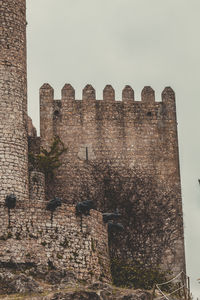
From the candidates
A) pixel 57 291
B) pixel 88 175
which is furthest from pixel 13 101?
pixel 57 291

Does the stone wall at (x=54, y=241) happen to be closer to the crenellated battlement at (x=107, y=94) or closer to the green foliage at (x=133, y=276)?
the green foliage at (x=133, y=276)

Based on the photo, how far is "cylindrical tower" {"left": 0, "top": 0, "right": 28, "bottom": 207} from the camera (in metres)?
45.2

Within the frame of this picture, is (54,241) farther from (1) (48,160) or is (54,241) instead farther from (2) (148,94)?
(2) (148,94)

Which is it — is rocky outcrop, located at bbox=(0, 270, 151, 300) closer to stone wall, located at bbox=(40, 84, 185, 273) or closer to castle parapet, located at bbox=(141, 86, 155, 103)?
stone wall, located at bbox=(40, 84, 185, 273)

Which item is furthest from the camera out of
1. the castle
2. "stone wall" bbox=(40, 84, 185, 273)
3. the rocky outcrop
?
"stone wall" bbox=(40, 84, 185, 273)

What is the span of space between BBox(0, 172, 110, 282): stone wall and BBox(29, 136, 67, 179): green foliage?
520 centimetres

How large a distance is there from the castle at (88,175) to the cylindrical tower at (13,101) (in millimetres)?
46

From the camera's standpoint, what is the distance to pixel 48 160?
49.5 metres

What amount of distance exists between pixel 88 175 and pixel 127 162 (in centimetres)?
214

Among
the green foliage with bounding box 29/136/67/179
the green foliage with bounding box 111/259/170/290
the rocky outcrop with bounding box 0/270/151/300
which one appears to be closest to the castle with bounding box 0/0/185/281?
the green foliage with bounding box 29/136/67/179

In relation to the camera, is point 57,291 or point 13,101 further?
point 13,101

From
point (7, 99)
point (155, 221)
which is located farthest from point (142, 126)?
point (7, 99)

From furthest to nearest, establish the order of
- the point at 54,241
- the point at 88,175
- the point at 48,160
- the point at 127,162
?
the point at 127,162 → the point at 88,175 → the point at 48,160 → the point at 54,241

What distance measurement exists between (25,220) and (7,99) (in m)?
6.37
